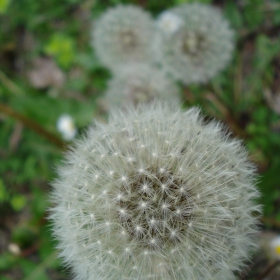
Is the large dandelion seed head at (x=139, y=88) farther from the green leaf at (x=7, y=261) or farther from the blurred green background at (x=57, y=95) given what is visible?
the green leaf at (x=7, y=261)

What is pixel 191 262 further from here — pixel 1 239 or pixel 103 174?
pixel 1 239

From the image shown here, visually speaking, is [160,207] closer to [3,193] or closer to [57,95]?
[3,193]

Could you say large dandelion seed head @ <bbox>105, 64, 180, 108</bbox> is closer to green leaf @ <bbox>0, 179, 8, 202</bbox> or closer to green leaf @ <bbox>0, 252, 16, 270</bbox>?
green leaf @ <bbox>0, 179, 8, 202</bbox>

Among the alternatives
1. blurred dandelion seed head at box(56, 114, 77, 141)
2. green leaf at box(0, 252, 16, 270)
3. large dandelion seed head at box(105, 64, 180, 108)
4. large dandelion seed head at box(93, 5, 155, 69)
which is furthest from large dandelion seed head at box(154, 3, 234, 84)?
green leaf at box(0, 252, 16, 270)

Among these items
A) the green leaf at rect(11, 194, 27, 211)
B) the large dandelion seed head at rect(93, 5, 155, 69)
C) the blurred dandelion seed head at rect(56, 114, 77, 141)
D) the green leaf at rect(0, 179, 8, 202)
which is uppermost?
the large dandelion seed head at rect(93, 5, 155, 69)

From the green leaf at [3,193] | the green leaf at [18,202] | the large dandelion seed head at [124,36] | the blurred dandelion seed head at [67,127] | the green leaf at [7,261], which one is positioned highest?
the large dandelion seed head at [124,36]

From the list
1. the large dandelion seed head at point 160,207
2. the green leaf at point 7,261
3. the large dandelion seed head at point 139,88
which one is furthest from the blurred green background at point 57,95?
the large dandelion seed head at point 160,207
